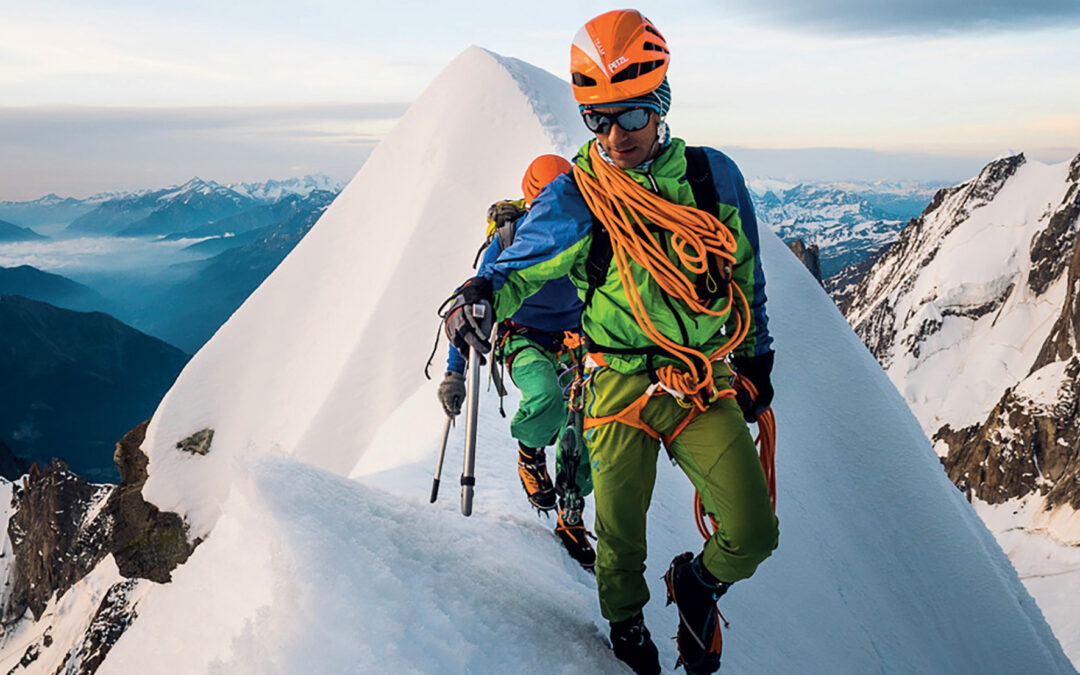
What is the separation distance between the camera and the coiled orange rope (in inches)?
127

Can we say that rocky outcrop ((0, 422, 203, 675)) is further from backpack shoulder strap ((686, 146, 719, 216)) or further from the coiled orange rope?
backpack shoulder strap ((686, 146, 719, 216))

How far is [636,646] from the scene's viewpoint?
3424 mm

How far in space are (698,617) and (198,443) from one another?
28.8 metres

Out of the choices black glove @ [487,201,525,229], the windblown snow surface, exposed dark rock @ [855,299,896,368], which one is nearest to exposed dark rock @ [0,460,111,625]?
the windblown snow surface

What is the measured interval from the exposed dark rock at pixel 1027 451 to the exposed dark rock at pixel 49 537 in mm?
127416

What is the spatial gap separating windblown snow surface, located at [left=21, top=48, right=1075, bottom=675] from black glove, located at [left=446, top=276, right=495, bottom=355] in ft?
3.56

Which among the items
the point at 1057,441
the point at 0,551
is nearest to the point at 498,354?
the point at 1057,441

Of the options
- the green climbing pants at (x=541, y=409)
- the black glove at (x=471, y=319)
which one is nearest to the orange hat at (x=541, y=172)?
the green climbing pants at (x=541, y=409)

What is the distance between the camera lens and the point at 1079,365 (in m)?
88.6

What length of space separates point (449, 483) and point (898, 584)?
20.7ft

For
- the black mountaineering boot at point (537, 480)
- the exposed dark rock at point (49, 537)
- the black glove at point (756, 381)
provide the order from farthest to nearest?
the exposed dark rock at point (49, 537), the black mountaineering boot at point (537, 480), the black glove at point (756, 381)

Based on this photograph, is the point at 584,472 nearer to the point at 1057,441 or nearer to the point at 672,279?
the point at 672,279

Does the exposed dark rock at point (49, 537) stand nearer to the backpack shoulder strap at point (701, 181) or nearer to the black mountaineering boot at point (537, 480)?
the black mountaineering boot at point (537, 480)

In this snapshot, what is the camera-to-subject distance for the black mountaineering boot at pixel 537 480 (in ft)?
16.3
